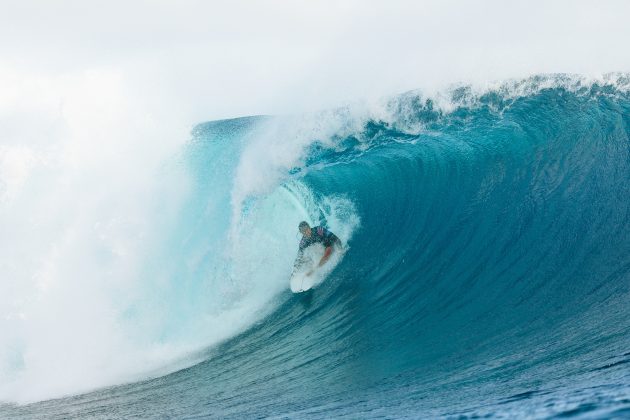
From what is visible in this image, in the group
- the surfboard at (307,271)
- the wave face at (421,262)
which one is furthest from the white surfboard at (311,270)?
the wave face at (421,262)

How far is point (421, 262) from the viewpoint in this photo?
990cm

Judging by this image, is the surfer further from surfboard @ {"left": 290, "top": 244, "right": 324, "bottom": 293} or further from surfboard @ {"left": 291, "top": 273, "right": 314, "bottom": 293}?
surfboard @ {"left": 291, "top": 273, "right": 314, "bottom": 293}

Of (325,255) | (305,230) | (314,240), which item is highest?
(305,230)

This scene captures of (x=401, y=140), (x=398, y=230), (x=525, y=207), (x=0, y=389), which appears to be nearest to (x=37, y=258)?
(x=0, y=389)

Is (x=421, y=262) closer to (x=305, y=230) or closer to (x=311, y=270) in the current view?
(x=311, y=270)

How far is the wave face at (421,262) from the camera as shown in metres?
6.25

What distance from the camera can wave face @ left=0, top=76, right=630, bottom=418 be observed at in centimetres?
625

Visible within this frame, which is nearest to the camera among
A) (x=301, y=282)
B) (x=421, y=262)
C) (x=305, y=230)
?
(x=421, y=262)

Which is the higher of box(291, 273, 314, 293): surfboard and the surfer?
the surfer

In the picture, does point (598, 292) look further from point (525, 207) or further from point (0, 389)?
point (0, 389)

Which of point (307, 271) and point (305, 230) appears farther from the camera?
point (305, 230)

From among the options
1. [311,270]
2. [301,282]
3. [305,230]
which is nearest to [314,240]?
[305,230]

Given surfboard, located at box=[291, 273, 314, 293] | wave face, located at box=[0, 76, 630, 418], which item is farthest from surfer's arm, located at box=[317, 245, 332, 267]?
wave face, located at box=[0, 76, 630, 418]

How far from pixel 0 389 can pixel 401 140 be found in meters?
10.2
